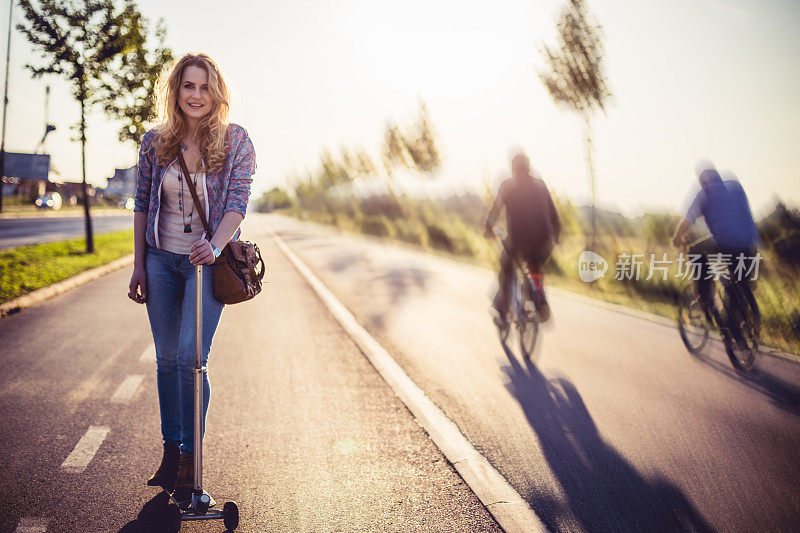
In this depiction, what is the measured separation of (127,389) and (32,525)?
2047 mm

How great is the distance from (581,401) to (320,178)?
67439 millimetres

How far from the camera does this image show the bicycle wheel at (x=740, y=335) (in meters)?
5.70

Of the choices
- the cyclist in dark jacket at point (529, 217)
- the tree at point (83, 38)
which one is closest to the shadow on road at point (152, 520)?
the cyclist in dark jacket at point (529, 217)

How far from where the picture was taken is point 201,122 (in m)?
2.59

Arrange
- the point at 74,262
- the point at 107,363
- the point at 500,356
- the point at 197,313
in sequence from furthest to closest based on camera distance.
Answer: the point at 74,262
the point at 500,356
the point at 107,363
the point at 197,313

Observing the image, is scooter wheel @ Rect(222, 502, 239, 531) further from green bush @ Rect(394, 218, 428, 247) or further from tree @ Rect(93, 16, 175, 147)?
green bush @ Rect(394, 218, 428, 247)

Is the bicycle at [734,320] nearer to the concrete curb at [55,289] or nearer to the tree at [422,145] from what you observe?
the concrete curb at [55,289]

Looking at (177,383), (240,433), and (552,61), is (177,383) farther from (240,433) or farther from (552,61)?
(552,61)

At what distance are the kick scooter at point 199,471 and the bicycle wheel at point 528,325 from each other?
4.06 meters

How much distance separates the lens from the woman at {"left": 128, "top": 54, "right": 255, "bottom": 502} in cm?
257

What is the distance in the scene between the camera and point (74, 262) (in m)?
11.8

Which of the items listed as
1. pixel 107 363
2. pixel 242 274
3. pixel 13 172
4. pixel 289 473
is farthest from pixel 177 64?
pixel 13 172

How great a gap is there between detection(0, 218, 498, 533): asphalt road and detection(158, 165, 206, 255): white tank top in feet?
4.16

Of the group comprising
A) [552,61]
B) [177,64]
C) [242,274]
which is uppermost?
[552,61]
